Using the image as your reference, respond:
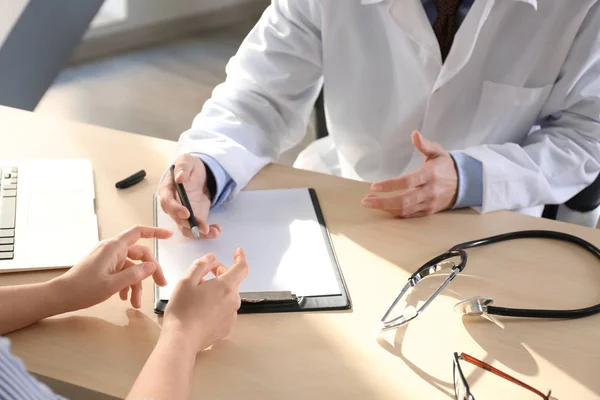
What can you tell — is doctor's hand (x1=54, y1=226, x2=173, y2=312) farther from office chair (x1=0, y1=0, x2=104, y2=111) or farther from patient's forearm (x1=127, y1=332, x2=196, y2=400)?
office chair (x1=0, y1=0, x2=104, y2=111)

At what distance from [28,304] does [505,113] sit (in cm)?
91

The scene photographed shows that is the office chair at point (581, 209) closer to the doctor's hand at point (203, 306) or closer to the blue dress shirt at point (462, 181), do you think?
the blue dress shirt at point (462, 181)

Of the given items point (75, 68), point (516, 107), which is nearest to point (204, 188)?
point (516, 107)

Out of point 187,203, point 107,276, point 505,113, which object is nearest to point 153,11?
point 505,113

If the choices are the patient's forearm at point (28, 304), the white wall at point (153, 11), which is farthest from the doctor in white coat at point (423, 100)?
the white wall at point (153, 11)

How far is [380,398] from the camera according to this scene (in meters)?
0.78

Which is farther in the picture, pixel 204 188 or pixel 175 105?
pixel 175 105

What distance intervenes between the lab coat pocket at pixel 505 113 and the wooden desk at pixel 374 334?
0.29m

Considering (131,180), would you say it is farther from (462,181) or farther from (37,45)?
(37,45)

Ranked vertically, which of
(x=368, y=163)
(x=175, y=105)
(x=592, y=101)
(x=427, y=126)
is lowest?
(x=175, y=105)

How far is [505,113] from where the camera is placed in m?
1.33

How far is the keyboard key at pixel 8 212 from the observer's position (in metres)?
1.04

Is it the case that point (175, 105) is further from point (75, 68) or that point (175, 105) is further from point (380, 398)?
point (380, 398)

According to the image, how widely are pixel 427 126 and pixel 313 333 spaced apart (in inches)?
25.5
